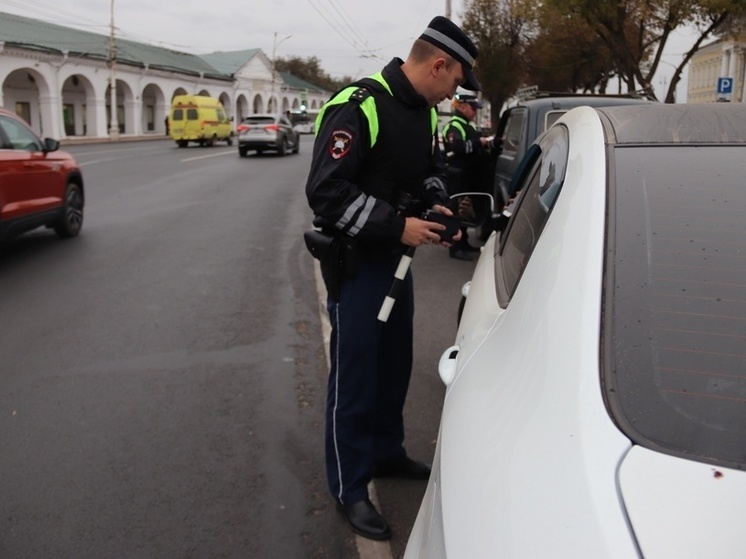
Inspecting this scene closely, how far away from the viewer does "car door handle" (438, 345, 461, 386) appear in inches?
79.8

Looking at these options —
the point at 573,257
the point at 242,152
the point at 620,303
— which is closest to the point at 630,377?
the point at 620,303

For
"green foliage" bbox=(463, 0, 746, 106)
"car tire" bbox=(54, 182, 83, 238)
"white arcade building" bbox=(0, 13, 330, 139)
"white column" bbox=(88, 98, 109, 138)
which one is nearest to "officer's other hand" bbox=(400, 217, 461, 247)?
"car tire" bbox=(54, 182, 83, 238)

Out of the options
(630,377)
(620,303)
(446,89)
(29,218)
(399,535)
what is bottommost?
(399,535)

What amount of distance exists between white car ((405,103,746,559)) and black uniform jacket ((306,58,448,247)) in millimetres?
735

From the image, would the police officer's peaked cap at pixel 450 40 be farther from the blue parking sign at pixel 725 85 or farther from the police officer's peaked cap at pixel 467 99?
the blue parking sign at pixel 725 85

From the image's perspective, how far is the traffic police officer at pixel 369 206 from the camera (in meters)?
2.78

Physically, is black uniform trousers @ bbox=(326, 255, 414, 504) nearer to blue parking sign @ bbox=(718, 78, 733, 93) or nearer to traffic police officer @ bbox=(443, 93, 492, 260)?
traffic police officer @ bbox=(443, 93, 492, 260)

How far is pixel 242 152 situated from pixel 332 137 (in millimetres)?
26970

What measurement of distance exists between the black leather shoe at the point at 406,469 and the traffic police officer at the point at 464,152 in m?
5.19

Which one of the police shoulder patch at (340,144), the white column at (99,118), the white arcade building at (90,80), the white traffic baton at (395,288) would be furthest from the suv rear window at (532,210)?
the white column at (99,118)

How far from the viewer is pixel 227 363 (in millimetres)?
5094

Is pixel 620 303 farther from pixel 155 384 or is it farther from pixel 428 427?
pixel 155 384

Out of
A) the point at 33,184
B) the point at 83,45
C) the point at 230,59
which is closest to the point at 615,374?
the point at 33,184

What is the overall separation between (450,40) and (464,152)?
6.25 meters
